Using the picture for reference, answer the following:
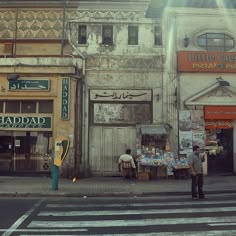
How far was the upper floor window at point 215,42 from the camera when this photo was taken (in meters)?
19.3

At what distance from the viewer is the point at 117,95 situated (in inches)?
744

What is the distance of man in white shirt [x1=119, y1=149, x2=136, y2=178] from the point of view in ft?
57.6

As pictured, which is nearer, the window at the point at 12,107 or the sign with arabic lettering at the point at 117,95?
the window at the point at 12,107

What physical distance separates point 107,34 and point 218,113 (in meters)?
6.34

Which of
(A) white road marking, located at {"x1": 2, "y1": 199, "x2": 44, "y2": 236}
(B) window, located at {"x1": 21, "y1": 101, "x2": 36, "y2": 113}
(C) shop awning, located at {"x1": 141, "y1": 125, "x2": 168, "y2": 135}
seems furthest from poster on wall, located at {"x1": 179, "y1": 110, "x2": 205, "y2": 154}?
(A) white road marking, located at {"x1": 2, "y1": 199, "x2": 44, "y2": 236}

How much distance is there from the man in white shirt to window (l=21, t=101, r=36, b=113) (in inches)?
182

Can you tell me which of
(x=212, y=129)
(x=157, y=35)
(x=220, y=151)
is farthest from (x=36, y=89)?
(x=220, y=151)

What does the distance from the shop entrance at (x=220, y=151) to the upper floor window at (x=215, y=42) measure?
388cm

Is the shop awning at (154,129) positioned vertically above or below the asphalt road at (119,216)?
above

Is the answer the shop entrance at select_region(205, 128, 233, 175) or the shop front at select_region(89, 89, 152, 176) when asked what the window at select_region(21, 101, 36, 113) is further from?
the shop entrance at select_region(205, 128, 233, 175)

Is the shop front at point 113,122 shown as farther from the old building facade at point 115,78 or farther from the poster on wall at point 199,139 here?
the poster on wall at point 199,139

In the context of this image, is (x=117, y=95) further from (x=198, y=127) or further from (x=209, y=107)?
(x=209, y=107)

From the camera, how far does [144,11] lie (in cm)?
1917

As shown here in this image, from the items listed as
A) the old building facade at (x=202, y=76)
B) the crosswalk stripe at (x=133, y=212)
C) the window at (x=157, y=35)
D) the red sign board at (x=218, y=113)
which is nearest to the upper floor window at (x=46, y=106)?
the old building facade at (x=202, y=76)
